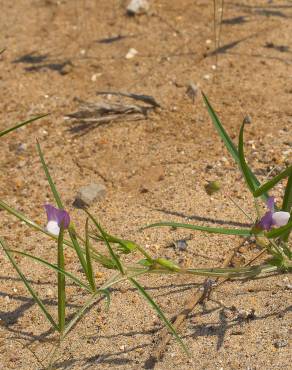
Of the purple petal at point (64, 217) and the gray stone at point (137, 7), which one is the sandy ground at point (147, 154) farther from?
the purple petal at point (64, 217)

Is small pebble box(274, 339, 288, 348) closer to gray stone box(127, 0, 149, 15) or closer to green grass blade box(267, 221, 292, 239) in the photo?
green grass blade box(267, 221, 292, 239)

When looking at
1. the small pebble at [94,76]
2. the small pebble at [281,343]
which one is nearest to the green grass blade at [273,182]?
the small pebble at [281,343]

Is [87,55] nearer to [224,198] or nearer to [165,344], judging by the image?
[224,198]

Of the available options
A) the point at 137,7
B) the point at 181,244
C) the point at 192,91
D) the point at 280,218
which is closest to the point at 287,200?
the point at 280,218

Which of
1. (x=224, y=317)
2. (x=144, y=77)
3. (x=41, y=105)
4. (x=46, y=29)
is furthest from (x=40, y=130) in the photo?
(x=224, y=317)

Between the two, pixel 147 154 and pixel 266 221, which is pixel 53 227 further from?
pixel 147 154

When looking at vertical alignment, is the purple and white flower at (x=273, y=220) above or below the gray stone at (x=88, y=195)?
above
